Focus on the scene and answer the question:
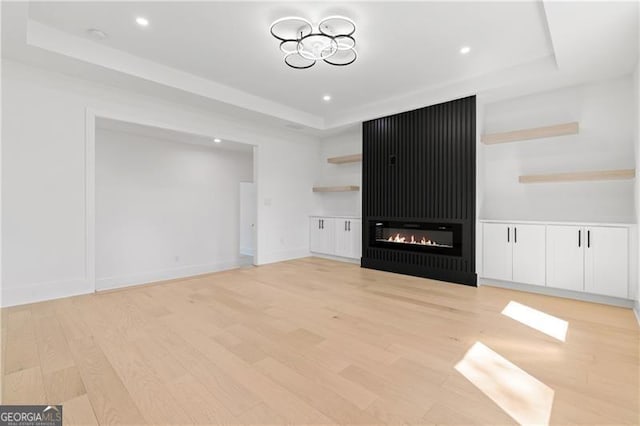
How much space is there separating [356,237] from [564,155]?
3.51m

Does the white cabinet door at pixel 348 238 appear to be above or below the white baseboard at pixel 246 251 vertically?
above

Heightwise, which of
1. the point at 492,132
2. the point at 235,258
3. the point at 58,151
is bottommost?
the point at 235,258

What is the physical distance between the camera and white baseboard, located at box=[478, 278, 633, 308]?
11.2 feet

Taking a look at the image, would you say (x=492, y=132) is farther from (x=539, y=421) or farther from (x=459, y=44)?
(x=539, y=421)

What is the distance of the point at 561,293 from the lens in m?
3.79

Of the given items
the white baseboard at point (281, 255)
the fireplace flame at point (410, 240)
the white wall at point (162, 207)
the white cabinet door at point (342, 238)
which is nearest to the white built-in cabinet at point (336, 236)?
the white cabinet door at point (342, 238)

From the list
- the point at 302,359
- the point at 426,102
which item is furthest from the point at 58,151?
the point at 426,102

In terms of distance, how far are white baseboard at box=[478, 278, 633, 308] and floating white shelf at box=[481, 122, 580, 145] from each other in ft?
6.66

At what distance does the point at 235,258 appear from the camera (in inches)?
303

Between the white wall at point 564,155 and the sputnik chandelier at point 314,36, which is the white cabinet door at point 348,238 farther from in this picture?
the sputnik chandelier at point 314,36

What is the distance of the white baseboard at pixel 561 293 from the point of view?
3424 mm

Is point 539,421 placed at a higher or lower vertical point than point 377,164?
lower

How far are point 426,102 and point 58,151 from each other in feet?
16.9

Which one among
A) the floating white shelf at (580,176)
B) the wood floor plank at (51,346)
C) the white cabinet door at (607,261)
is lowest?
the wood floor plank at (51,346)
